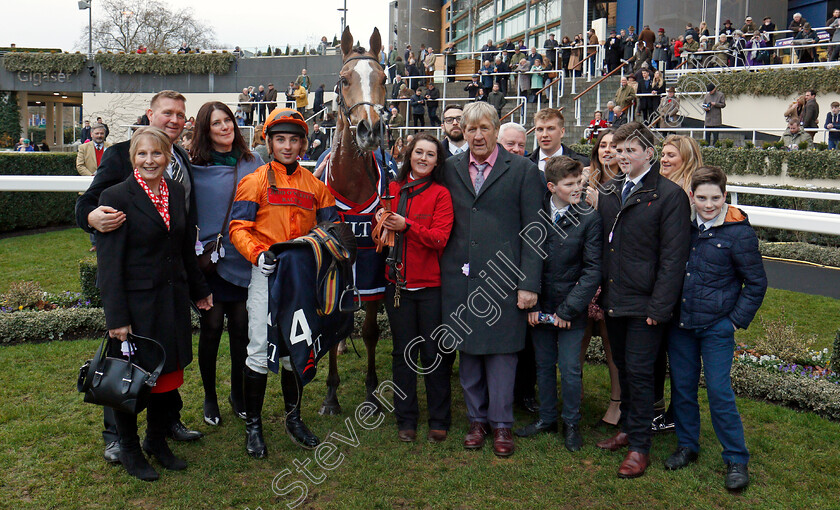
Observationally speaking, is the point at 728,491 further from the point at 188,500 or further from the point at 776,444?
the point at 188,500

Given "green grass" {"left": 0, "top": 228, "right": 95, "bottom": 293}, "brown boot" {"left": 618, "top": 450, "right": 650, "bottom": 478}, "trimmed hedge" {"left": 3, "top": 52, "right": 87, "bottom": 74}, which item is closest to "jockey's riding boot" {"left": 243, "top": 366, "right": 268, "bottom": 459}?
"brown boot" {"left": 618, "top": 450, "right": 650, "bottom": 478}

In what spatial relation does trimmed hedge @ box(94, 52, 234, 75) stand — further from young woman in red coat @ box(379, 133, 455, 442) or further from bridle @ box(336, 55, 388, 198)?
young woman in red coat @ box(379, 133, 455, 442)

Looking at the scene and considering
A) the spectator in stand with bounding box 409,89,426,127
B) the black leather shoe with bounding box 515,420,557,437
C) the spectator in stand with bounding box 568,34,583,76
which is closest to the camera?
the black leather shoe with bounding box 515,420,557,437

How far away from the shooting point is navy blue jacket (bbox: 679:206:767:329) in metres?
3.40

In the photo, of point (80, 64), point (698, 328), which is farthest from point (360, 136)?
point (80, 64)

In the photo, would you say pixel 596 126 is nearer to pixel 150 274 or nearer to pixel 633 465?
pixel 633 465

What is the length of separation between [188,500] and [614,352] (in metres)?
2.58

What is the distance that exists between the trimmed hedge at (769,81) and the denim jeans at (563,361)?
14.7 metres

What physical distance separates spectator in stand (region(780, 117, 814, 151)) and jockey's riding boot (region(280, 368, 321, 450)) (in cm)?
1368

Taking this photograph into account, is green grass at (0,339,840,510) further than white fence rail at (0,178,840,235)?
No

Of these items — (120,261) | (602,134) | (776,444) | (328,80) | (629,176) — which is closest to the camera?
(120,261)

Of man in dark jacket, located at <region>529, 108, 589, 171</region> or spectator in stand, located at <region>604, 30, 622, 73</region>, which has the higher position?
spectator in stand, located at <region>604, 30, 622, 73</region>

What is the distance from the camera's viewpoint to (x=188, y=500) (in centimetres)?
337

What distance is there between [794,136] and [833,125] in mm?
787
